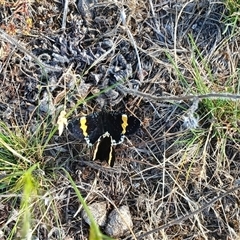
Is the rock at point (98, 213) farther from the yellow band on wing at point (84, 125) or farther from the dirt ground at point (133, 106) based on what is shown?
the yellow band on wing at point (84, 125)

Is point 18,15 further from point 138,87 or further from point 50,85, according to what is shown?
point 138,87

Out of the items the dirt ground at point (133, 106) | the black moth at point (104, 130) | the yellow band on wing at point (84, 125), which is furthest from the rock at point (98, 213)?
the yellow band on wing at point (84, 125)

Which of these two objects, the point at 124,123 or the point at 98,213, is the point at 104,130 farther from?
the point at 98,213

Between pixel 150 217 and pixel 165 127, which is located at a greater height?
pixel 165 127

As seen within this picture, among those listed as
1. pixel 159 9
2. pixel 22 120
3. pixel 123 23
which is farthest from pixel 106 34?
pixel 22 120

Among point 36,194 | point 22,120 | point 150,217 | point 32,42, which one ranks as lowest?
point 150,217

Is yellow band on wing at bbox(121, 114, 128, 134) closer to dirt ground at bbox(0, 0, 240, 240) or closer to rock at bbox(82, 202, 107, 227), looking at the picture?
dirt ground at bbox(0, 0, 240, 240)

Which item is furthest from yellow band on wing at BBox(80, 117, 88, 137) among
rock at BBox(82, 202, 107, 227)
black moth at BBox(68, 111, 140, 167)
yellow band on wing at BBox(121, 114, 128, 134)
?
rock at BBox(82, 202, 107, 227)

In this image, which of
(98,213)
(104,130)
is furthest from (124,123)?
(98,213)
